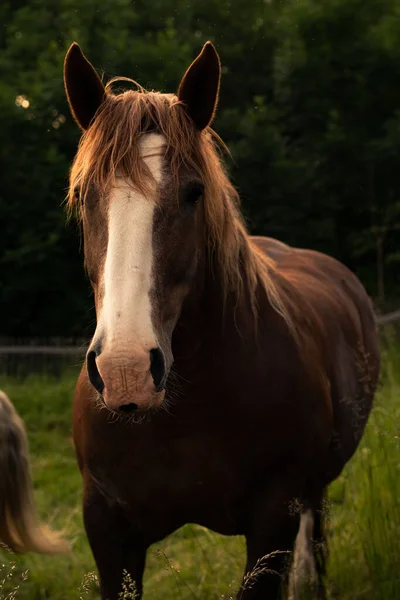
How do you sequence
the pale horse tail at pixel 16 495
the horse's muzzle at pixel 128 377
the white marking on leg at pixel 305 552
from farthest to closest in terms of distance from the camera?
the pale horse tail at pixel 16 495 < the white marking on leg at pixel 305 552 < the horse's muzzle at pixel 128 377

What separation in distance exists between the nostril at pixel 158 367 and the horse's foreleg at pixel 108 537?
0.84 meters

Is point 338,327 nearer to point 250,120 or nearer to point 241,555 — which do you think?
point 241,555

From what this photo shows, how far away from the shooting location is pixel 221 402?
2709mm

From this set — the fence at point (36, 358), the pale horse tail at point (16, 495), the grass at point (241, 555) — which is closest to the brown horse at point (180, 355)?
the grass at point (241, 555)

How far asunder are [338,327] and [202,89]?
1.61m

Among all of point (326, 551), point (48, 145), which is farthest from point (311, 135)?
point (326, 551)

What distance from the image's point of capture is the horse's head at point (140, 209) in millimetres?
2088

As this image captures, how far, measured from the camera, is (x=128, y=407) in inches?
82.7

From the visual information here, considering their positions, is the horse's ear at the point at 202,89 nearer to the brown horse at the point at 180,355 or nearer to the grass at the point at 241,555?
the brown horse at the point at 180,355

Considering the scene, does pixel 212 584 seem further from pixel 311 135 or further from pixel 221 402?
pixel 311 135

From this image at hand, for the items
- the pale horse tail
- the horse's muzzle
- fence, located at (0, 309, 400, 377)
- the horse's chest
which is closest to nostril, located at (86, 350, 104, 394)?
the horse's muzzle

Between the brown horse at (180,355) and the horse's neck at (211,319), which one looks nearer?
the brown horse at (180,355)

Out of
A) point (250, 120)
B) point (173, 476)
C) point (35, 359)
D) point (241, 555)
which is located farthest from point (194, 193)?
point (250, 120)

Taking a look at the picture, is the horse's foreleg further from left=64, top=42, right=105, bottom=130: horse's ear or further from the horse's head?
left=64, top=42, right=105, bottom=130: horse's ear
